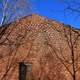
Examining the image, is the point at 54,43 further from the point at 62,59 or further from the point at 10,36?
the point at 10,36

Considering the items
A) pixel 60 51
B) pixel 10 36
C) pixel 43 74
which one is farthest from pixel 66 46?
pixel 10 36

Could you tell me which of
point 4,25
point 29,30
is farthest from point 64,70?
point 4,25

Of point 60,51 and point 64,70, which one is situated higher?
point 60,51

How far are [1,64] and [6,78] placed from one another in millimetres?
905

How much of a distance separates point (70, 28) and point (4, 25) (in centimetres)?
411

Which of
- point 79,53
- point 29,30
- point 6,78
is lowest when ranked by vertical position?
point 6,78

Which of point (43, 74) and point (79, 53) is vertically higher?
point (79, 53)

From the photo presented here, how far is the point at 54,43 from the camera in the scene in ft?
63.3

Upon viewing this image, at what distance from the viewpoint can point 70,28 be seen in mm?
19391

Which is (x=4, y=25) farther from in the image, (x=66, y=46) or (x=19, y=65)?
(x=66, y=46)

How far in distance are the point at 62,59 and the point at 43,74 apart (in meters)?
1.47

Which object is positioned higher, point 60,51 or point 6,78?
point 60,51

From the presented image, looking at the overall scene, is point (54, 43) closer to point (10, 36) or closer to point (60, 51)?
point (60, 51)

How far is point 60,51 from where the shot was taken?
1922cm
